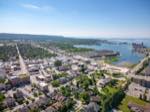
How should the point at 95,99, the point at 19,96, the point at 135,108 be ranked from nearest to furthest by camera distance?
the point at 135,108 → the point at 95,99 → the point at 19,96

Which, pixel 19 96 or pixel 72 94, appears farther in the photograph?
pixel 72 94

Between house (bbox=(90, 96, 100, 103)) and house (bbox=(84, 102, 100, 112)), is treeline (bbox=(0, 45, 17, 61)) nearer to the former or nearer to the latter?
house (bbox=(90, 96, 100, 103))

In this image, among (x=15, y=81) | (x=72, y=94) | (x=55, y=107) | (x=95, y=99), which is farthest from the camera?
(x=15, y=81)

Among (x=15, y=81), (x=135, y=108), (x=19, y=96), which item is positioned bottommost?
(x=19, y=96)

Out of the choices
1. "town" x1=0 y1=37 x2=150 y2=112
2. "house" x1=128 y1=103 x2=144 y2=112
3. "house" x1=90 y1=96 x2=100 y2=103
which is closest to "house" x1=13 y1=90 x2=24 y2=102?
"town" x1=0 y1=37 x2=150 y2=112

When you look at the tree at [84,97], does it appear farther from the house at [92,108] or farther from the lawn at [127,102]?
the lawn at [127,102]

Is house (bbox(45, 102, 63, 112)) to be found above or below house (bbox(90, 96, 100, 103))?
below

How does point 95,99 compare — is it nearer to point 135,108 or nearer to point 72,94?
point 72,94

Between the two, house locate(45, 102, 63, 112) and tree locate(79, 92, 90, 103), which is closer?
house locate(45, 102, 63, 112)

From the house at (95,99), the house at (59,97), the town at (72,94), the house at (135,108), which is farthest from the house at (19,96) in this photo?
the house at (135,108)

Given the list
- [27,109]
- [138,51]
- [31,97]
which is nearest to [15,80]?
[31,97]

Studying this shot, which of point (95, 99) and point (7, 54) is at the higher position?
→ point (7, 54)

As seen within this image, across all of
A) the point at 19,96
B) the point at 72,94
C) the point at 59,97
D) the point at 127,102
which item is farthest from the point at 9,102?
the point at 127,102
